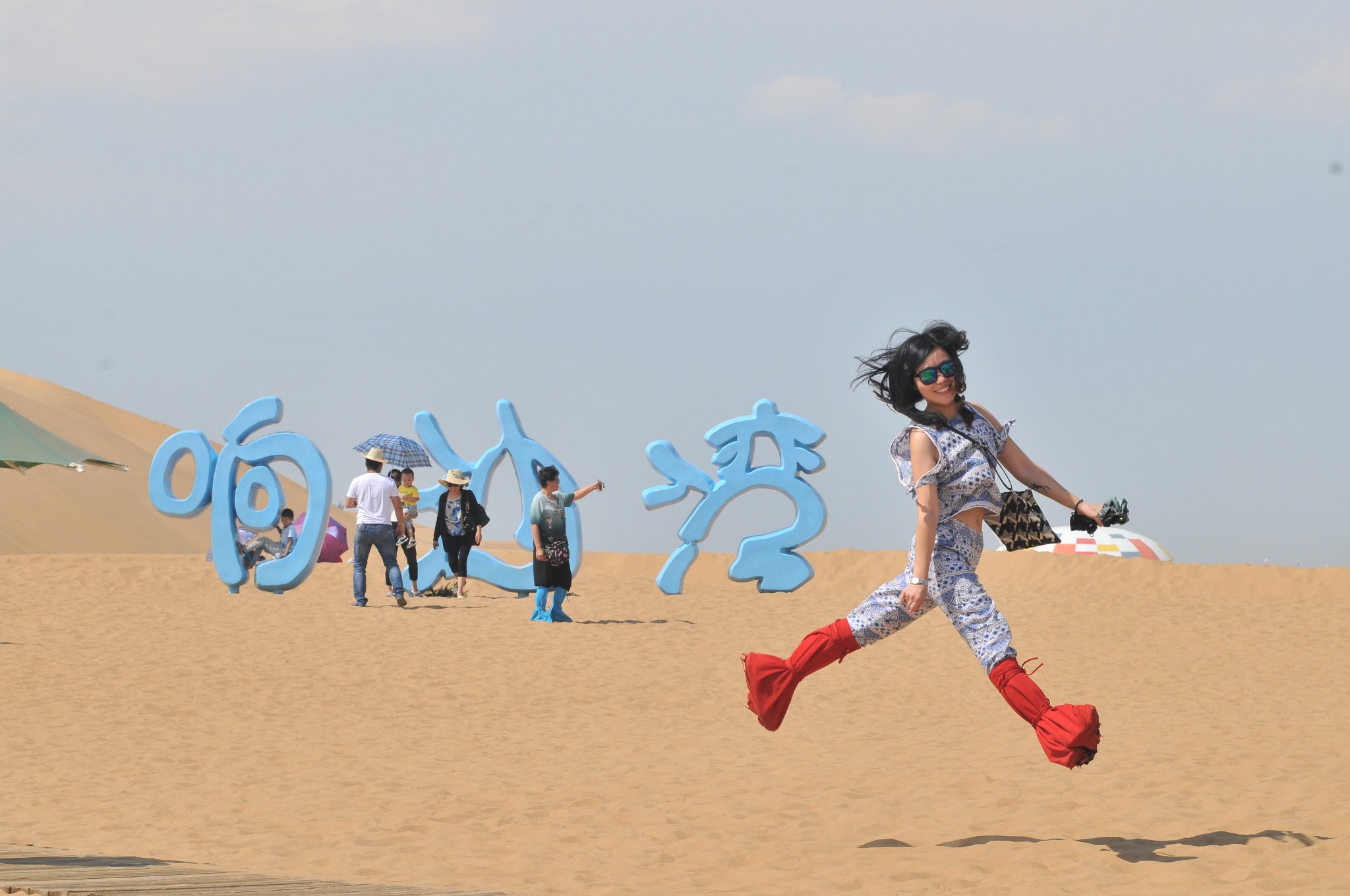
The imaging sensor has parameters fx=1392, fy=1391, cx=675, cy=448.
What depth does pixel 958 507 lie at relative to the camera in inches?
216

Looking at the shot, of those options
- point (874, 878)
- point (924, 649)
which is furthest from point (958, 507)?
point (924, 649)

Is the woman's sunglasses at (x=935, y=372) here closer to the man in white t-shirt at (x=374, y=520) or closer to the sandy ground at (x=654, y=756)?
the sandy ground at (x=654, y=756)

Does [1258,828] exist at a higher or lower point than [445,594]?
lower

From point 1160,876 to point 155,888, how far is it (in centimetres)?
351

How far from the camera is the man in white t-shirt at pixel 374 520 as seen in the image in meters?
16.0

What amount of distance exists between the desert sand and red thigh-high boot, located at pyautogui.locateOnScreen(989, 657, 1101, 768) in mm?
479

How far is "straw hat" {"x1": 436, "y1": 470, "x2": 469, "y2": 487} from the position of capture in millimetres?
17469

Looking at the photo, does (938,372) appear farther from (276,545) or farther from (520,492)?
(276,545)

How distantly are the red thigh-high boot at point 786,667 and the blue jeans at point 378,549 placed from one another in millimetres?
10941

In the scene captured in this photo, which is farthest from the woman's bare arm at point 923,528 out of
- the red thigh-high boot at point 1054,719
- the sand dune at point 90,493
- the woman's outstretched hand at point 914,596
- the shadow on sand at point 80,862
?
the sand dune at point 90,493

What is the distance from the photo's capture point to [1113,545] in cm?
2652

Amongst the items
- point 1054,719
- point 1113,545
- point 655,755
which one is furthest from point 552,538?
point 1113,545

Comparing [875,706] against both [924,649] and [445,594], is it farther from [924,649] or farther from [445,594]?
[445,594]

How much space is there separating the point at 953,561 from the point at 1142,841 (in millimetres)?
1469
